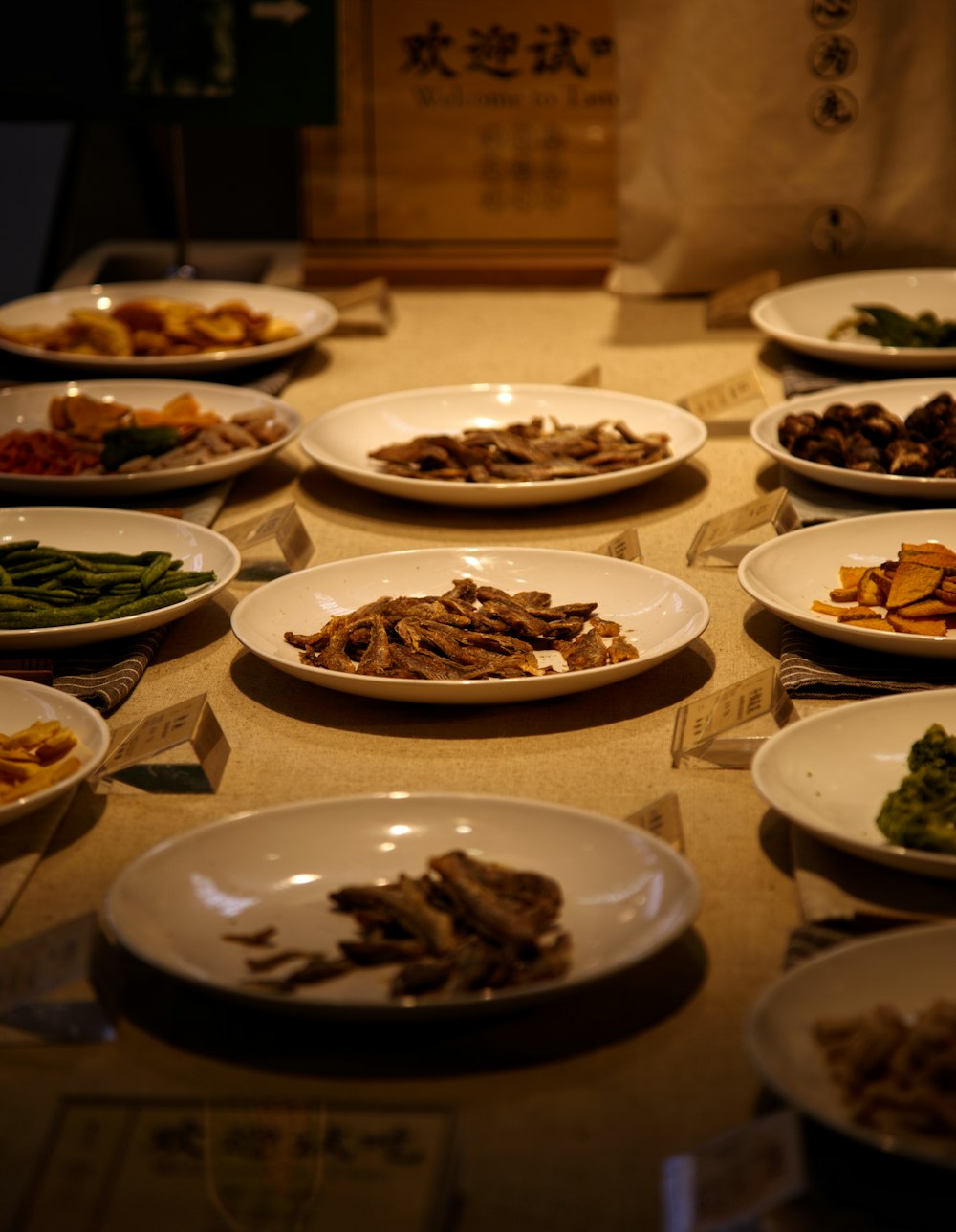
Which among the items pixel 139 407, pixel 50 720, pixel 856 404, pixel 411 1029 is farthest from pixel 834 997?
pixel 139 407

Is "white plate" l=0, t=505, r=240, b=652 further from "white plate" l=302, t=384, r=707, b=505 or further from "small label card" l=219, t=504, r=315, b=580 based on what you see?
"white plate" l=302, t=384, r=707, b=505

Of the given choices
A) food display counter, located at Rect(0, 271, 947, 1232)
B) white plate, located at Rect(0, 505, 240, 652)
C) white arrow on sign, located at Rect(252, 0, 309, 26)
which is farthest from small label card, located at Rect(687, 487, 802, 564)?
white arrow on sign, located at Rect(252, 0, 309, 26)

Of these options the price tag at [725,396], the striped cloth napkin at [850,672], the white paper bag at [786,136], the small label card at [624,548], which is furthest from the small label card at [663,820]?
the white paper bag at [786,136]

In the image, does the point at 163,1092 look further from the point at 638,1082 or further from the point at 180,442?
the point at 180,442

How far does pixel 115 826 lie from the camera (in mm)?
1163

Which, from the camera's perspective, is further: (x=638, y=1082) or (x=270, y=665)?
(x=270, y=665)

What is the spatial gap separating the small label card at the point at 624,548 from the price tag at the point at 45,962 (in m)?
0.80

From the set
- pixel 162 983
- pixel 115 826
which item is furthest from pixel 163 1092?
pixel 115 826

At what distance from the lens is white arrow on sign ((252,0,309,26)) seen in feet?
8.13

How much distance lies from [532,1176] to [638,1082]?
10cm

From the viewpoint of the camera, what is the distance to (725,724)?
1.21 m

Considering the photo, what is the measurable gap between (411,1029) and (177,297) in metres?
1.95

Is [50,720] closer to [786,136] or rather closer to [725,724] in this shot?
[725,724]

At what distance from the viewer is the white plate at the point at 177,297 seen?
2.23 meters
